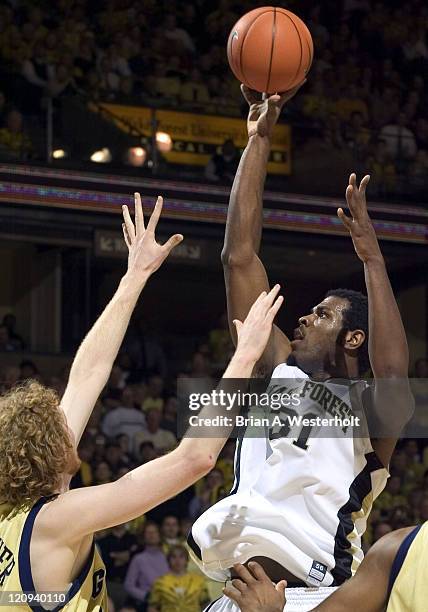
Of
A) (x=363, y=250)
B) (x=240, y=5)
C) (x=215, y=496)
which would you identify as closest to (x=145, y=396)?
(x=215, y=496)

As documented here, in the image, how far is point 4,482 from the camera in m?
2.88

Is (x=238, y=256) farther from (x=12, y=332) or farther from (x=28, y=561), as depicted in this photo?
(x=12, y=332)

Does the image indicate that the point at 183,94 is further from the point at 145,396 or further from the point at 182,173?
the point at 145,396

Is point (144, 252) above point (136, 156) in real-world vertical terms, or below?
below

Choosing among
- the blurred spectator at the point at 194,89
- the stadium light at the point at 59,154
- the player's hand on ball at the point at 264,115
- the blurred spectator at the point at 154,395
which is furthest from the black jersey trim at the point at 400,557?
the blurred spectator at the point at 194,89

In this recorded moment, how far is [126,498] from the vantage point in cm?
279

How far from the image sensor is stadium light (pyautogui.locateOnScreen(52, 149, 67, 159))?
10.9 meters

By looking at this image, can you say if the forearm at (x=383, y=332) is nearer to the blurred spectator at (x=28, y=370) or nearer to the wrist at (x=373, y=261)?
the wrist at (x=373, y=261)

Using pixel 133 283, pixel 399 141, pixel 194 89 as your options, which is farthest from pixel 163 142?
pixel 133 283

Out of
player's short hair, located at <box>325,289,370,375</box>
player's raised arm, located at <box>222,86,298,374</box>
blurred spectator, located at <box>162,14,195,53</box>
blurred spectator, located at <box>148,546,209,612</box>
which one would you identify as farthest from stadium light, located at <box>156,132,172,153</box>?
player's short hair, located at <box>325,289,370,375</box>

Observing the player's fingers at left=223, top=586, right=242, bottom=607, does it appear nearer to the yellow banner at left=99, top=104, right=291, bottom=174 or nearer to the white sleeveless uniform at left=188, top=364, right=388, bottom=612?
the white sleeveless uniform at left=188, top=364, right=388, bottom=612

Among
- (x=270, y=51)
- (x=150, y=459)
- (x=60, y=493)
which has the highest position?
(x=270, y=51)

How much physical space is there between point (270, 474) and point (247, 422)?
0.22 m

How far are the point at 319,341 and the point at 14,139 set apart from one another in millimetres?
7559
